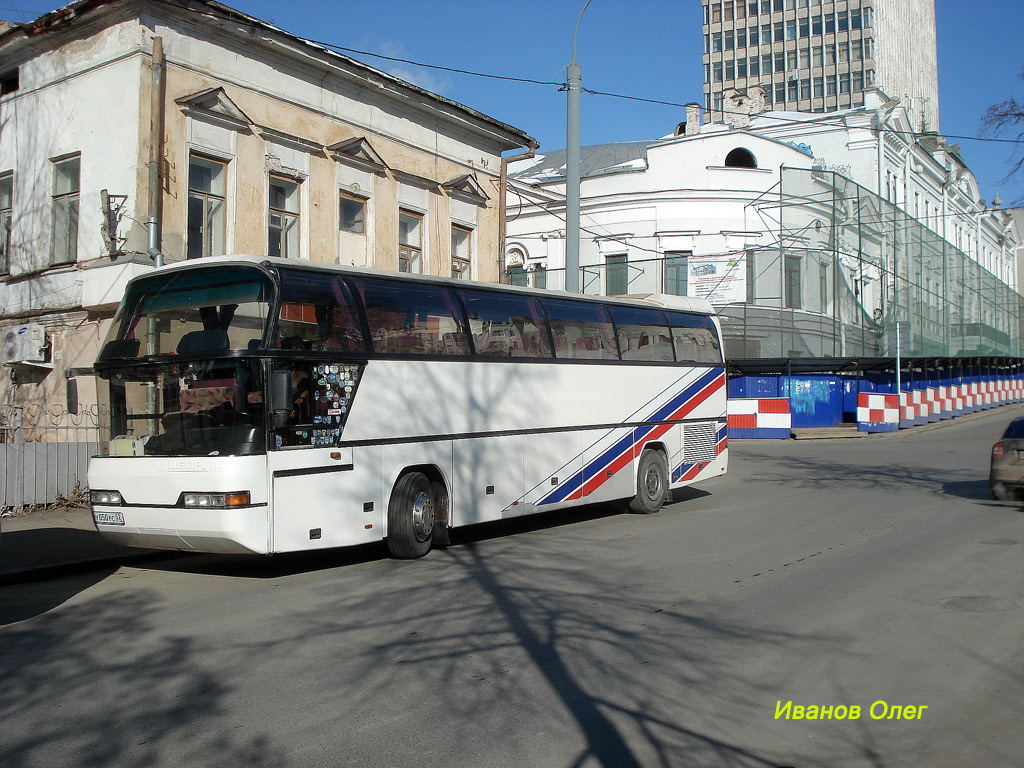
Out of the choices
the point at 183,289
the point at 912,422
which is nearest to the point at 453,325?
the point at 183,289

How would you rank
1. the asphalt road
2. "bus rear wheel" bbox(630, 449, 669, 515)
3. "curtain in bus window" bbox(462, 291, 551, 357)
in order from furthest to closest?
"bus rear wheel" bbox(630, 449, 669, 515) < "curtain in bus window" bbox(462, 291, 551, 357) < the asphalt road

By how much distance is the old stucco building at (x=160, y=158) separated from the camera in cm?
1492

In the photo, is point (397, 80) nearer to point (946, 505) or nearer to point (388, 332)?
point (388, 332)

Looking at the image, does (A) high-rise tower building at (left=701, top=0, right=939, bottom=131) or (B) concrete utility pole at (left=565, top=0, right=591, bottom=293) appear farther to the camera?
(A) high-rise tower building at (left=701, top=0, right=939, bottom=131)

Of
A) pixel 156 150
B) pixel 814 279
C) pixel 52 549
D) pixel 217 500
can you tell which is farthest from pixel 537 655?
pixel 814 279

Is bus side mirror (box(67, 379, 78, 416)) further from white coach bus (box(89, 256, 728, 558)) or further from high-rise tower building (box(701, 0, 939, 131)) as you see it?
high-rise tower building (box(701, 0, 939, 131))

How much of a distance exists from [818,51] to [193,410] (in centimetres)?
10066

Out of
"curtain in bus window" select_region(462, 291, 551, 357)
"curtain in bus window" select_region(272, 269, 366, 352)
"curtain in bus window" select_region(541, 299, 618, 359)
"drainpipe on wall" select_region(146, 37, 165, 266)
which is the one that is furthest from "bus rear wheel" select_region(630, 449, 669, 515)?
"drainpipe on wall" select_region(146, 37, 165, 266)

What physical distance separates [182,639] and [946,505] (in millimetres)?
11720

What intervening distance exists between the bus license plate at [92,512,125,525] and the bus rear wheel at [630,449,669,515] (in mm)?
7965

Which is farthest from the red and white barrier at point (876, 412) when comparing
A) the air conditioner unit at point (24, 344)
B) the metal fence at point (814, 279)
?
the air conditioner unit at point (24, 344)

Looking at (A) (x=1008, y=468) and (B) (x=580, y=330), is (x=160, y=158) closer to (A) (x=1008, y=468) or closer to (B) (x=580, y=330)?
(B) (x=580, y=330)

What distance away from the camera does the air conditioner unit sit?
16.2 meters

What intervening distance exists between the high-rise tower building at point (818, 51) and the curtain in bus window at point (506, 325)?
8563cm
